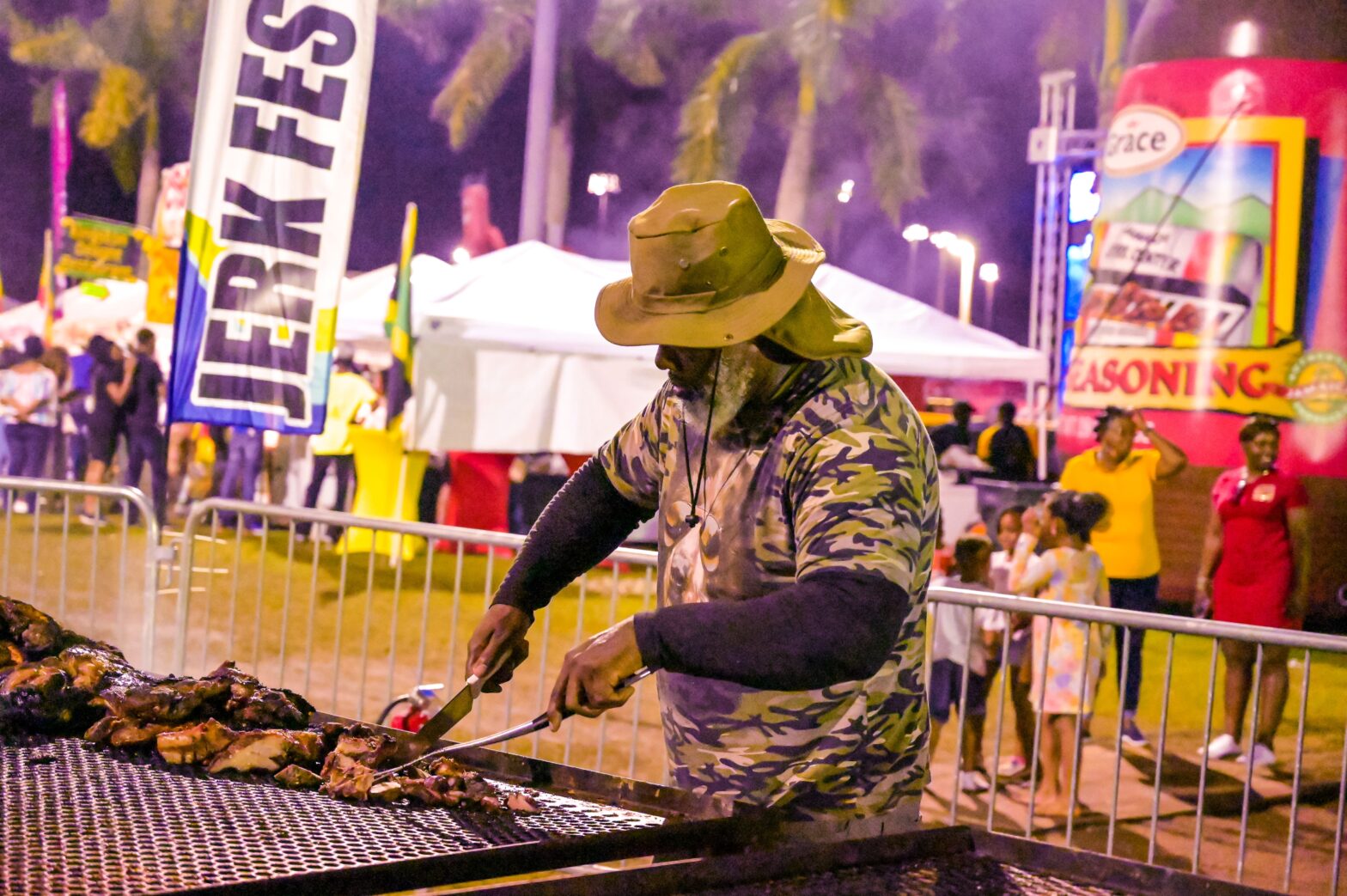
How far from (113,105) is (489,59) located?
980cm

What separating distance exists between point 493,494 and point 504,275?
7.86 ft

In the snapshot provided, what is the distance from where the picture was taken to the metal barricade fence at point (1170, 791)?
4953mm

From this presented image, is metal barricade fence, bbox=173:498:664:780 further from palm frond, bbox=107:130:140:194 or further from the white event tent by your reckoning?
palm frond, bbox=107:130:140:194

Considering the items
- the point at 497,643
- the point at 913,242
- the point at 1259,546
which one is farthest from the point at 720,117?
the point at 497,643

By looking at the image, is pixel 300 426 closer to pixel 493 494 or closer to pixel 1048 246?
pixel 493 494

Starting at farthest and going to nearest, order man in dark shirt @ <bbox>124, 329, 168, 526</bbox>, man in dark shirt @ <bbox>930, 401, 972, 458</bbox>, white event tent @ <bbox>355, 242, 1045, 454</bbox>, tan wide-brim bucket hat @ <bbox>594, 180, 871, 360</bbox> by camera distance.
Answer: man in dark shirt @ <bbox>124, 329, 168, 526</bbox>
man in dark shirt @ <bbox>930, 401, 972, 458</bbox>
white event tent @ <bbox>355, 242, 1045, 454</bbox>
tan wide-brim bucket hat @ <bbox>594, 180, 871, 360</bbox>

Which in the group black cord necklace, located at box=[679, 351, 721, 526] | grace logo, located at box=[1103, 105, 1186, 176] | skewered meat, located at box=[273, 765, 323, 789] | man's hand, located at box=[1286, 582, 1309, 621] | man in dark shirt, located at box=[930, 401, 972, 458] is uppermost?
grace logo, located at box=[1103, 105, 1186, 176]

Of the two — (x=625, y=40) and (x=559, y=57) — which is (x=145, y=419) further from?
(x=625, y=40)

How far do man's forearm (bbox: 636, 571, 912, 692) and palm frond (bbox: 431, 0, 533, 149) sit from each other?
2943cm

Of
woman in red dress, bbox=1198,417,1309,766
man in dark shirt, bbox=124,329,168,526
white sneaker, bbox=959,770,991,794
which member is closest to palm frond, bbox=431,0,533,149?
man in dark shirt, bbox=124,329,168,526

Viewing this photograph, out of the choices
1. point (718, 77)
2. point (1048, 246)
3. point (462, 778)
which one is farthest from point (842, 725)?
point (718, 77)

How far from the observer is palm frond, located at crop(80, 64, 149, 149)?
33094mm

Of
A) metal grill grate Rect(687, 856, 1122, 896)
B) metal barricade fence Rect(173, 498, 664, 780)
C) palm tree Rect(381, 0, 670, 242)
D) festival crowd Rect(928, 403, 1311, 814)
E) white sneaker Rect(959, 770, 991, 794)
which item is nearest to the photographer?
metal grill grate Rect(687, 856, 1122, 896)

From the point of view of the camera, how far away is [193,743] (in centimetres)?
248
